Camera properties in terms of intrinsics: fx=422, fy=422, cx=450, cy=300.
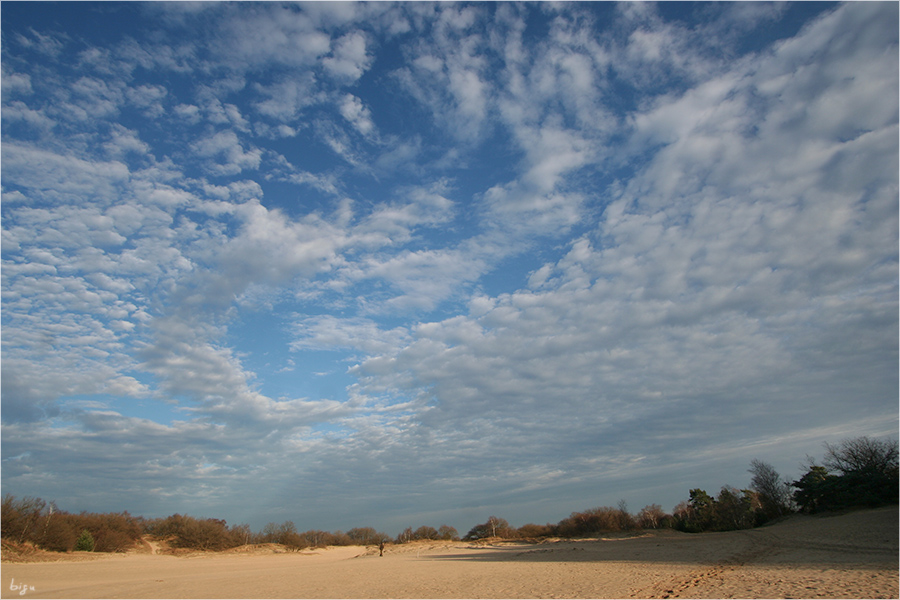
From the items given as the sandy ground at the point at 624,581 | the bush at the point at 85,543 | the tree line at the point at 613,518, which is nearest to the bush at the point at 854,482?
the tree line at the point at 613,518

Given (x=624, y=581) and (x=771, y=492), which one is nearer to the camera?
(x=624, y=581)

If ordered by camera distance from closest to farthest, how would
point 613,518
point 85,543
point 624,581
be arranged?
point 624,581
point 85,543
point 613,518

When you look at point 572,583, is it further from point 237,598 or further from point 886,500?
point 886,500

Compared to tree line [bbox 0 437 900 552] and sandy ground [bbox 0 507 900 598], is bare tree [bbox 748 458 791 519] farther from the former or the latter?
sandy ground [bbox 0 507 900 598]

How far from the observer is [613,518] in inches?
2576

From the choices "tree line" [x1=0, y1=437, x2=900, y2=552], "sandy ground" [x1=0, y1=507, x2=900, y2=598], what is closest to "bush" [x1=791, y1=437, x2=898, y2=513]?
"tree line" [x1=0, y1=437, x2=900, y2=552]

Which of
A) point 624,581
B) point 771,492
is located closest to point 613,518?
point 771,492

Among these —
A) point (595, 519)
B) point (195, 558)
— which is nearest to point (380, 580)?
point (195, 558)

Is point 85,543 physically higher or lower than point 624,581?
lower

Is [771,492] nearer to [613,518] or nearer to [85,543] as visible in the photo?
[613,518]

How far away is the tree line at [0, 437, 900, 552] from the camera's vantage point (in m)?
34.7

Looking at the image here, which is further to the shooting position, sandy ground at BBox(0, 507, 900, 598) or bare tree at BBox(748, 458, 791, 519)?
bare tree at BBox(748, 458, 791, 519)

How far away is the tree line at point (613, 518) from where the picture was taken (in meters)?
34.7

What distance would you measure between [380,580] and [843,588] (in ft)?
58.8
